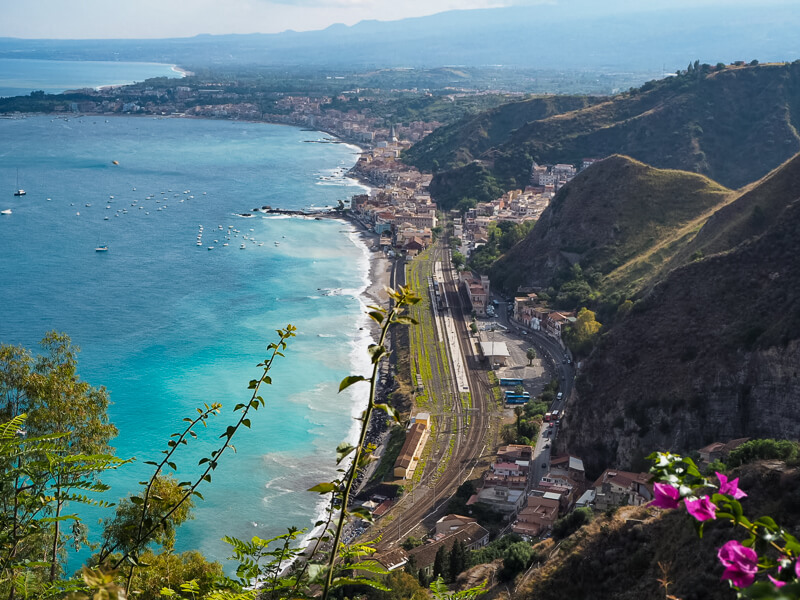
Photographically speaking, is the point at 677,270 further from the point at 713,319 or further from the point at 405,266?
the point at 405,266

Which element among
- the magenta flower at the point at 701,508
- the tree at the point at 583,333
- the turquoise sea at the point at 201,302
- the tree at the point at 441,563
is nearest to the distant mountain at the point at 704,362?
the tree at the point at 583,333

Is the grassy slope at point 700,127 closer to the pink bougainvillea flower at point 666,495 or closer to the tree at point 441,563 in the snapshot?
the tree at point 441,563

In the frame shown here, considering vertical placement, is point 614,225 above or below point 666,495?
below

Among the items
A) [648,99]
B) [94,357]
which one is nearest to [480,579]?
[94,357]

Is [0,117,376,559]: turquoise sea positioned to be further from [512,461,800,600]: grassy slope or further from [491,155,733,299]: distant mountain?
[491,155,733,299]: distant mountain

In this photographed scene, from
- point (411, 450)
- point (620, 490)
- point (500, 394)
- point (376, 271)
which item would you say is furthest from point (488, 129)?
point (620, 490)

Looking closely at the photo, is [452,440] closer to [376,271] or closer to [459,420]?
[459,420]

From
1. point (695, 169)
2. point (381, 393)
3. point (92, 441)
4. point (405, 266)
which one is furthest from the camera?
point (695, 169)
